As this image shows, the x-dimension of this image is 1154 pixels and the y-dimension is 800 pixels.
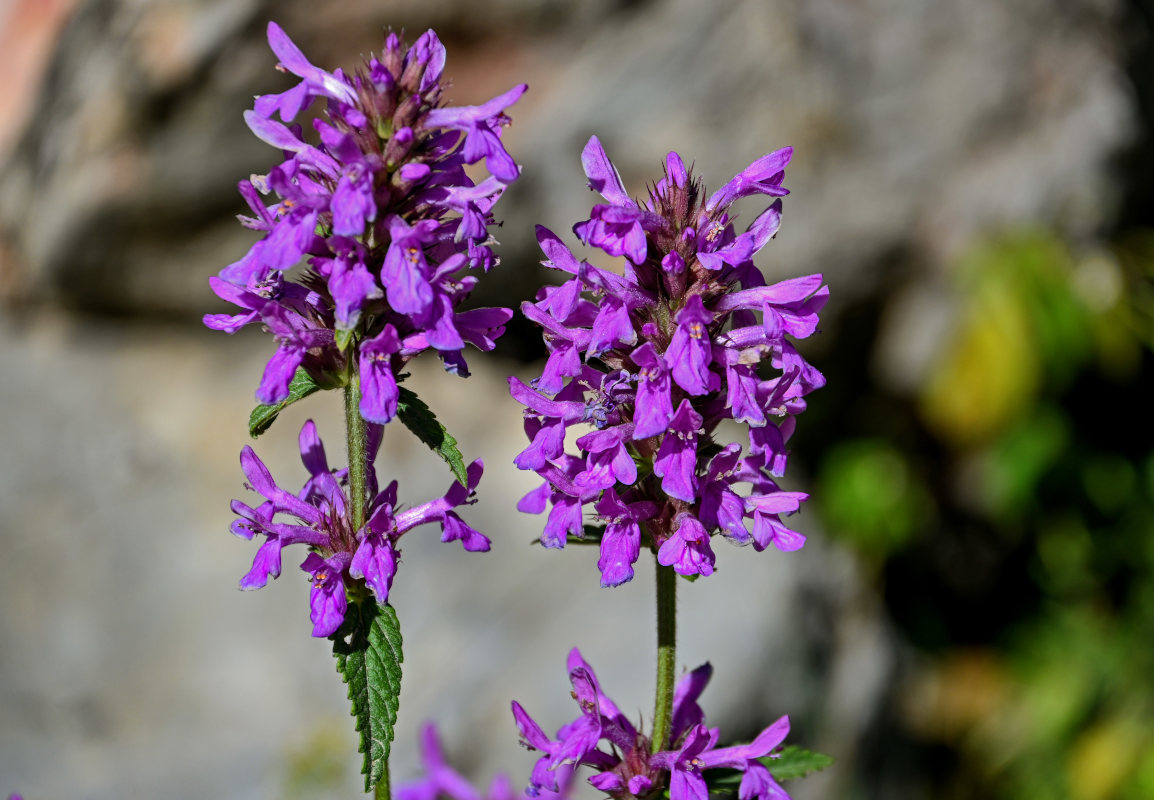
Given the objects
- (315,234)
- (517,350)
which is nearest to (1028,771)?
(517,350)

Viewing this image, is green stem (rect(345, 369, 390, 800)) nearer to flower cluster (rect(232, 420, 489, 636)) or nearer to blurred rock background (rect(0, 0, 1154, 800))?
flower cluster (rect(232, 420, 489, 636))

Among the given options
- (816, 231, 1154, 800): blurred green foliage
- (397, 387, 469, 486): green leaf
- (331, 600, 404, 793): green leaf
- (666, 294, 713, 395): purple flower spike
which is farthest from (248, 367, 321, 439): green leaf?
(816, 231, 1154, 800): blurred green foliage

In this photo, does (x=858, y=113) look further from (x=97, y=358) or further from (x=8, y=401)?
(x=8, y=401)

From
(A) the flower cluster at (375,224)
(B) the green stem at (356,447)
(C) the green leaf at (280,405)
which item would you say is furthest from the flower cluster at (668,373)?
(C) the green leaf at (280,405)

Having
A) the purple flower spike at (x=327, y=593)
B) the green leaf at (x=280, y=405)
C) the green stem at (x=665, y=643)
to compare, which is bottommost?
the green stem at (x=665, y=643)

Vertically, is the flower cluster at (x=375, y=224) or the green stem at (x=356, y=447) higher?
the flower cluster at (x=375, y=224)

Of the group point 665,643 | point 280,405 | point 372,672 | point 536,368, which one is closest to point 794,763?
point 665,643

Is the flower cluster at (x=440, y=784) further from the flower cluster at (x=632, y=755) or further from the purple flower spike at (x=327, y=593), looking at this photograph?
the purple flower spike at (x=327, y=593)
